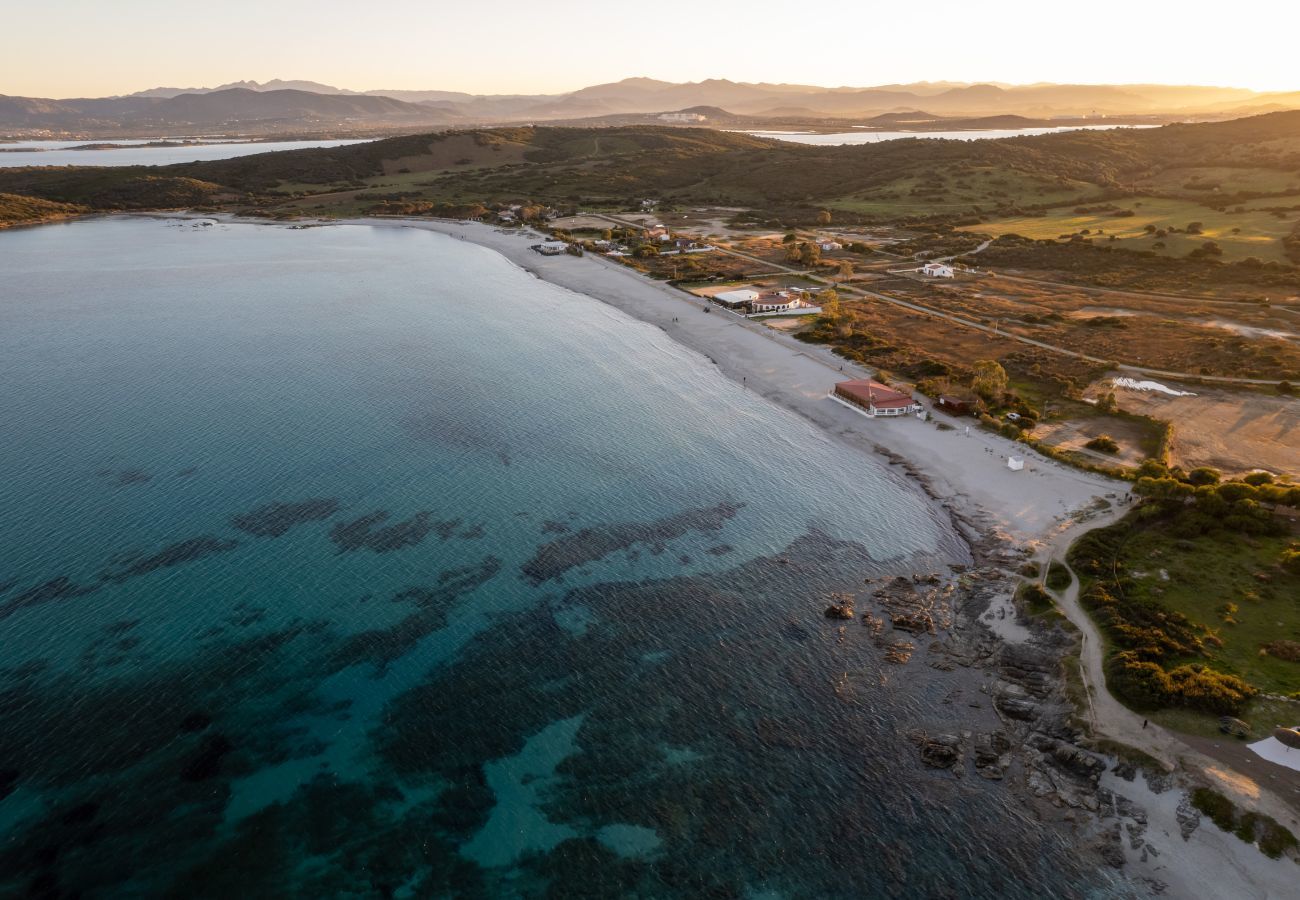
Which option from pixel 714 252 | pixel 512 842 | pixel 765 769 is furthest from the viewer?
pixel 714 252

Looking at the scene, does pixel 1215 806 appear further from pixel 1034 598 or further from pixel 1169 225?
pixel 1169 225

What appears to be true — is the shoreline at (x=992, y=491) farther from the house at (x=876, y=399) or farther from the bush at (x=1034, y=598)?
the house at (x=876, y=399)

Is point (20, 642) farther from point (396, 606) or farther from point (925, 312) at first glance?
point (925, 312)

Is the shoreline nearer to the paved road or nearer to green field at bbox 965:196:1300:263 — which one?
the paved road

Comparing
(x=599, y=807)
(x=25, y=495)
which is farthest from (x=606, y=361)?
(x=599, y=807)

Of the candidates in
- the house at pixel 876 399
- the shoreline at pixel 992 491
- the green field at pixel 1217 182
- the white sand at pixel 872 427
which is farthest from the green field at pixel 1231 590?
the green field at pixel 1217 182
